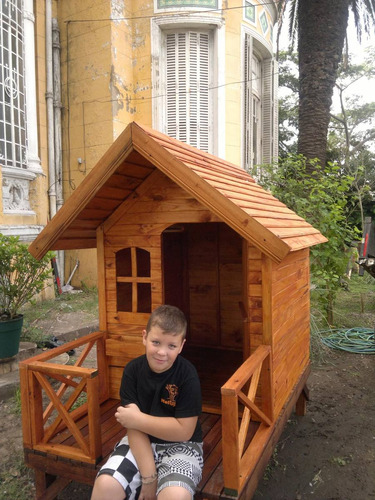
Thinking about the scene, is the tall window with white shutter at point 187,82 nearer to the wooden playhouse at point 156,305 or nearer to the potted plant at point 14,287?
the potted plant at point 14,287

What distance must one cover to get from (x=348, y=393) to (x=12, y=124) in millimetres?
8196

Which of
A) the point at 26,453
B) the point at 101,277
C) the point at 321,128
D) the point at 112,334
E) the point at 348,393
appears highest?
the point at 321,128

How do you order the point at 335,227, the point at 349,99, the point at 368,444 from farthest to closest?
the point at 349,99, the point at 335,227, the point at 368,444

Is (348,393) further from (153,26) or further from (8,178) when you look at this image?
(153,26)

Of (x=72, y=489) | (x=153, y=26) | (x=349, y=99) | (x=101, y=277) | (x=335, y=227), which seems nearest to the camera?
(x=72, y=489)

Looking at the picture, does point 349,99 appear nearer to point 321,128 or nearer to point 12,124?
point 321,128

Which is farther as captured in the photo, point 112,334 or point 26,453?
point 112,334

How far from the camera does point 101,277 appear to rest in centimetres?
365

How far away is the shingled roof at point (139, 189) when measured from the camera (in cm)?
262

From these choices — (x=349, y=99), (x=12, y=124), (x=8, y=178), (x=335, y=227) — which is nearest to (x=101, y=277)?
(x=335, y=227)

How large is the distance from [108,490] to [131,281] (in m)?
1.76

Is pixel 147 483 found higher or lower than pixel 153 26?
lower

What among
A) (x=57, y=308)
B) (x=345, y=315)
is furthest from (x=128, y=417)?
(x=345, y=315)

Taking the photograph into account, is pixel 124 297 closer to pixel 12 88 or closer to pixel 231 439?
pixel 231 439
